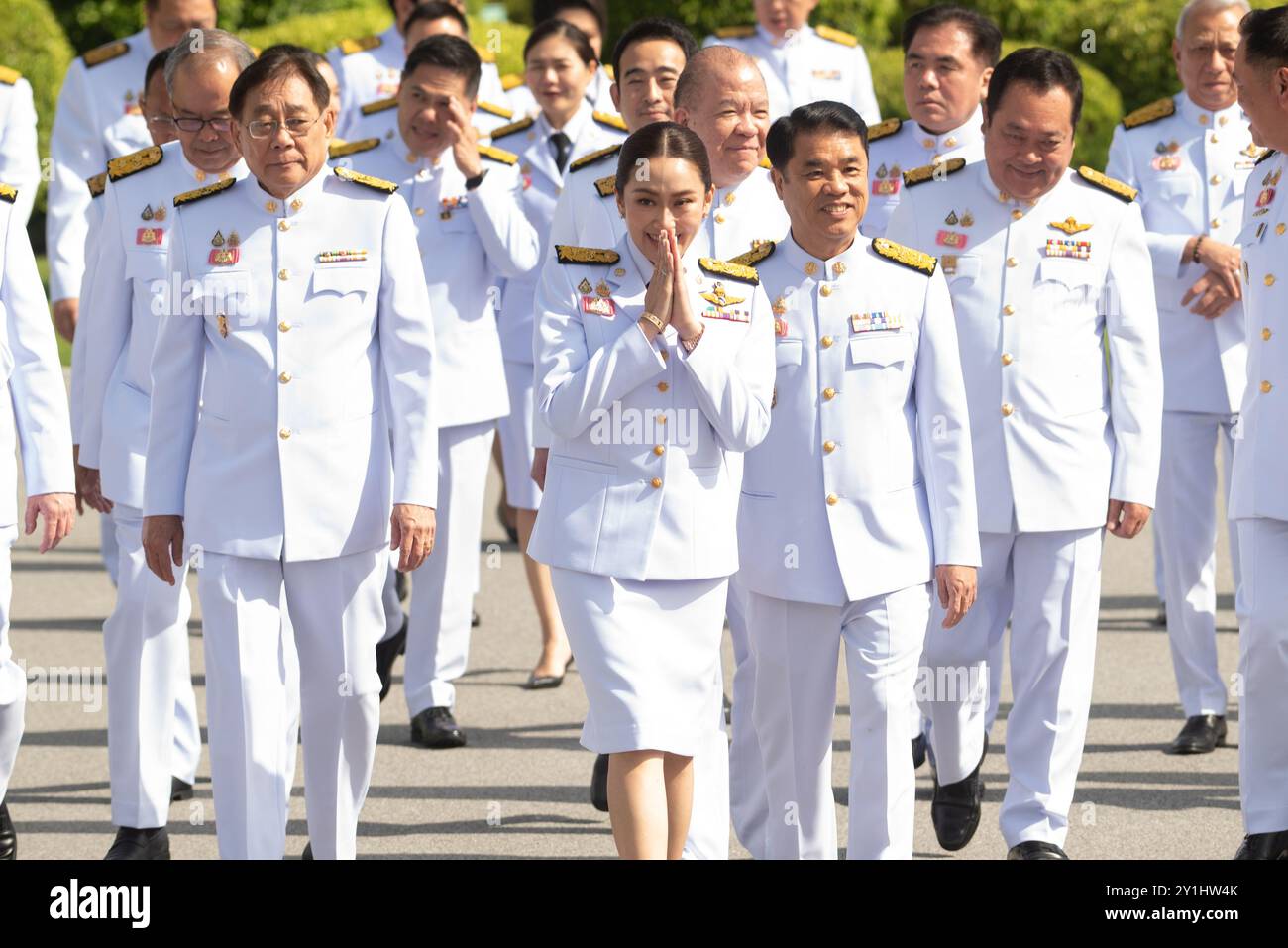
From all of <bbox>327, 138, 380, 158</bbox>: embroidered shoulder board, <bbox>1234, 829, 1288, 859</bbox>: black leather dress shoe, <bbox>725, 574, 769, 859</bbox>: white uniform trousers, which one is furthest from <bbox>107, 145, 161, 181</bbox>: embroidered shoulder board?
<bbox>1234, 829, 1288, 859</bbox>: black leather dress shoe

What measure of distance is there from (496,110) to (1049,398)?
364cm

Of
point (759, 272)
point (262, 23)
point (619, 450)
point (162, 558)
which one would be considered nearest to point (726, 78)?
point (759, 272)

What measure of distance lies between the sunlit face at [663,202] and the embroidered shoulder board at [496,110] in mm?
4016

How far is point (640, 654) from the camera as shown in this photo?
5004 mm

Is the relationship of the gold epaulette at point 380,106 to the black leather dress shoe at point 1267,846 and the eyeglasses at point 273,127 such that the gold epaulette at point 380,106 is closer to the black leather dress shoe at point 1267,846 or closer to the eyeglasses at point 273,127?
the eyeglasses at point 273,127

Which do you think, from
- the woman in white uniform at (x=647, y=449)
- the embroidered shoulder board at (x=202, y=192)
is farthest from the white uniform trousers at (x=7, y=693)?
the woman in white uniform at (x=647, y=449)

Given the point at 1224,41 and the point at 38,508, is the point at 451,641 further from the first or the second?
the point at 1224,41

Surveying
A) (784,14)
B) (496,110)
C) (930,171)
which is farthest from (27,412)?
(784,14)

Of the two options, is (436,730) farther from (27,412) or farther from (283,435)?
(283,435)

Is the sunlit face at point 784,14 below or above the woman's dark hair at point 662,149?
above

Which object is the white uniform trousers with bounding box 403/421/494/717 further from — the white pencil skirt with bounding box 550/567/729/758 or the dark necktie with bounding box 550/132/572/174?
the white pencil skirt with bounding box 550/567/729/758

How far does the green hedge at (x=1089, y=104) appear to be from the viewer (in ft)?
60.2

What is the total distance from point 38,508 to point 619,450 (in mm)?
1718

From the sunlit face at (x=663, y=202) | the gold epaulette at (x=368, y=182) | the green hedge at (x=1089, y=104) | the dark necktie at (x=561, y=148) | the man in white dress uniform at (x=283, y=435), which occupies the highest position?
the green hedge at (x=1089, y=104)
